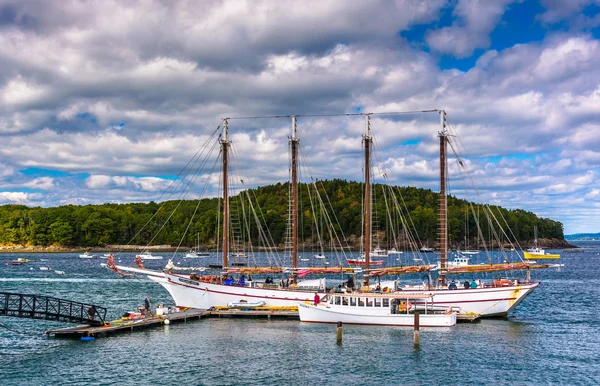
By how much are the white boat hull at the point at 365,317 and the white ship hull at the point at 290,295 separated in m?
5.04

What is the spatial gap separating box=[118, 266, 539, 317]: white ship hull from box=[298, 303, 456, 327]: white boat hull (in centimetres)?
504


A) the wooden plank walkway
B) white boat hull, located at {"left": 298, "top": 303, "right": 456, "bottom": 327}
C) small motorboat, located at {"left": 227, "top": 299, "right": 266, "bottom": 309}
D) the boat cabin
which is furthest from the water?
small motorboat, located at {"left": 227, "top": 299, "right": 266, "bottom": 309}

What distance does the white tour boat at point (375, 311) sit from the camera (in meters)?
62.3

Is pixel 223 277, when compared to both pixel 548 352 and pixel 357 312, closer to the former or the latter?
pixel 357 312

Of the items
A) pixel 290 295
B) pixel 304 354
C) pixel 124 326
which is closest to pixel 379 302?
pixel 290 295

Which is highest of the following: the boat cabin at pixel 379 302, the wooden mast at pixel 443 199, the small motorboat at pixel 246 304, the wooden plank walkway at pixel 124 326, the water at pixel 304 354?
the wooden mast at pixel 443 199

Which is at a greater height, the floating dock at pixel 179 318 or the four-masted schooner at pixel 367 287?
the four-masted schooner at pixel 367 287

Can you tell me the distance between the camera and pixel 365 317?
208 ft

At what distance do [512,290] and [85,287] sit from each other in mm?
75559

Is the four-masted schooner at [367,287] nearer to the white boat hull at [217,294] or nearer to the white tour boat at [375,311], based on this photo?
the white boat hull at [217,294]

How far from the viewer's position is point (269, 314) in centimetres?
6844

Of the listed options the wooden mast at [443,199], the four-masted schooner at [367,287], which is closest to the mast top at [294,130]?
the four-masted schooner at [367,287]

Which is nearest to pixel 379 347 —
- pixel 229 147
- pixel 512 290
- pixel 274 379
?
pixel 274 379

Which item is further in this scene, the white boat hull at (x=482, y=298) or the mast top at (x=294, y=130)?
the mast top at (x=294, y=130)
